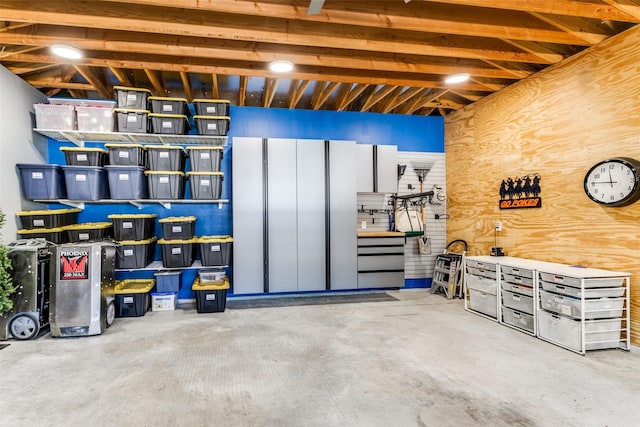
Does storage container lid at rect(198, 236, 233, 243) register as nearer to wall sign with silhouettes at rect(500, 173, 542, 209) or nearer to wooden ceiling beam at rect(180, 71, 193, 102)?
wooden ceiling beam at rect(180, 71, 193, 102)

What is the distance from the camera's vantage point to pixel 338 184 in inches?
221

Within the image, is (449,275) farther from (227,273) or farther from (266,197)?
(227,273)

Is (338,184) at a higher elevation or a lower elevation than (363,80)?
lower

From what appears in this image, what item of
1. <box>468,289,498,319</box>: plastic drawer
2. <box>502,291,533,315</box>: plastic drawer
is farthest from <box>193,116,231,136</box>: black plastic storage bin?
<box>502,291,533,315</box>: plastic drawer

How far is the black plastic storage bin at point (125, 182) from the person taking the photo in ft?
15.4

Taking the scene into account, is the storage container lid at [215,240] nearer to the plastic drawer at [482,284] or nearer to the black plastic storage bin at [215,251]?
the black plastic storage bin at [215,251]

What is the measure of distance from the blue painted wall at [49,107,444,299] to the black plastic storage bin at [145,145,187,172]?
0.68m

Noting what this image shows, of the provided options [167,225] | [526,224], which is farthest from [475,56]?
[167,225]

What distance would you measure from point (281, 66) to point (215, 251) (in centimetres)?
264

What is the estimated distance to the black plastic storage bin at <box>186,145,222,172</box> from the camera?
4961mm

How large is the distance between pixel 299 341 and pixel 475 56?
371cm

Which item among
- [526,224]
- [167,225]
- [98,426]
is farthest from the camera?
[167,225]

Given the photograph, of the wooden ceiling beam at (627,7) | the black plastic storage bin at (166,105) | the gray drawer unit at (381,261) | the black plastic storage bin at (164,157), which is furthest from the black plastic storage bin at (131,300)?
the wooden ceiling beam at (627,7)

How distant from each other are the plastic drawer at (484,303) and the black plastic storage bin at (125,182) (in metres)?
4.80
